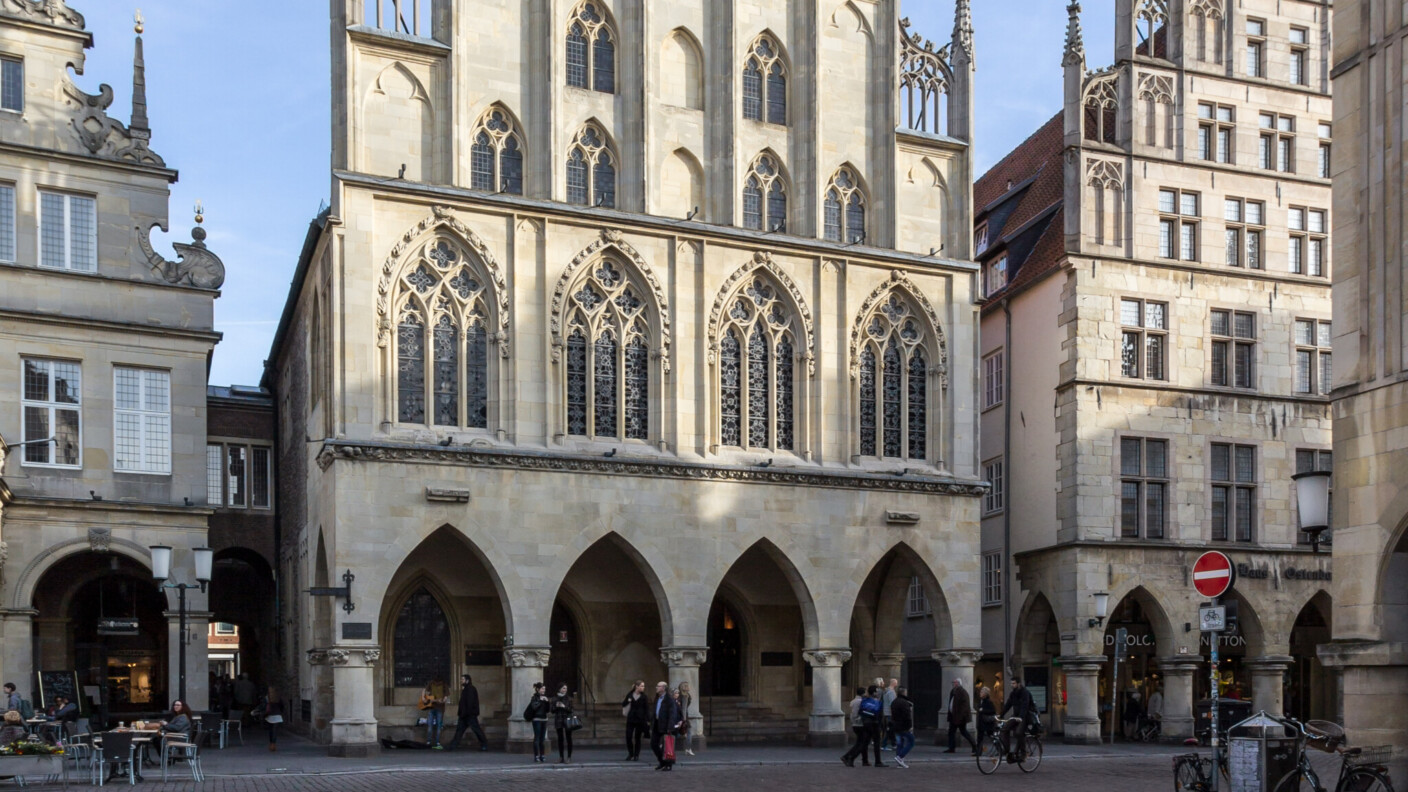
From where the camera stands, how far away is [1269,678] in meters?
36.3

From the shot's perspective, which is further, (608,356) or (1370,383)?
(608,356)

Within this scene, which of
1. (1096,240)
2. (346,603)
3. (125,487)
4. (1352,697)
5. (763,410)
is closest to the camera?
(1352,697)

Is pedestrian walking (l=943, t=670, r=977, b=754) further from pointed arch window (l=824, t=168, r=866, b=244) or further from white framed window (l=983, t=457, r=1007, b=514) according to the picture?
white framed window (l=983, t=457, r=1007, b=514)

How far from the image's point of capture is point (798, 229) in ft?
108

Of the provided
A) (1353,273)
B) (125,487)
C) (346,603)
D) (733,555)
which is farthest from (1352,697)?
(125,487)

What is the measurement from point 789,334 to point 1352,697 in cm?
1631

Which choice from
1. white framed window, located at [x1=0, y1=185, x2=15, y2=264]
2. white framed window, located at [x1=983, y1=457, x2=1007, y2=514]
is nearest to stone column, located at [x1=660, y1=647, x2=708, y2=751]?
white framed window, located at [x1=983, y1=457, x2=1007, y2=514]

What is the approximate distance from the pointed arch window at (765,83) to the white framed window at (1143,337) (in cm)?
962

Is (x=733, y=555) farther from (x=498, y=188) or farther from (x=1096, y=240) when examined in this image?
(x=1096, y=240)

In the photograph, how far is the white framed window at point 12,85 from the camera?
29.9m

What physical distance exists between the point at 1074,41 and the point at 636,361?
14129mm

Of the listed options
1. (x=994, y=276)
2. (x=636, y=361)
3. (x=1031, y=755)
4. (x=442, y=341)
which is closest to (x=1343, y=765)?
(x=1031, y=755)

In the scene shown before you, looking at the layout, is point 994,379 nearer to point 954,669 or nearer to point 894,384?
point 894,384

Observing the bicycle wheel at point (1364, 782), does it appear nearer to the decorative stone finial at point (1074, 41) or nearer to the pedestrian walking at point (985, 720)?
the pedestrian walking at point (985, 720)
